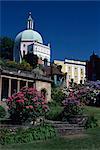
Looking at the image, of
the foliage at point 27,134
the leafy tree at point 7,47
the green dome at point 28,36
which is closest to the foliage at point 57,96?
the foliage at point 27,134

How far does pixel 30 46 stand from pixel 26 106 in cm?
6684

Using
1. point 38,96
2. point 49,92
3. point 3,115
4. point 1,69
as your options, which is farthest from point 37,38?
point 38,96

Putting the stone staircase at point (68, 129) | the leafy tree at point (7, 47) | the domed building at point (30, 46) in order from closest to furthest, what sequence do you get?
the stone staircase at point (68, 129)
the domed building at point (30, 46)
the leafy tree at point (7, 47)

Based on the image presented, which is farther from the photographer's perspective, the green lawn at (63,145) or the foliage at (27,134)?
the foliage at (27,134)

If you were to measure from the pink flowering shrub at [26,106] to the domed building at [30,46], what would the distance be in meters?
64.1

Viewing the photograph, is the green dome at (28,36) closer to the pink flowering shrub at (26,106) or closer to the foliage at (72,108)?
the foliage at (72,108)

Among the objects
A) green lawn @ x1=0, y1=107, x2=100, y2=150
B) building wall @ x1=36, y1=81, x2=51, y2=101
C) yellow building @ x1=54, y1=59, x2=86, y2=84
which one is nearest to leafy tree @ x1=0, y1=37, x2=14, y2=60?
yellow building @ x1=54, y1=59, x2=86, y2=84

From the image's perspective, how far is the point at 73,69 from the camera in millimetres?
91750

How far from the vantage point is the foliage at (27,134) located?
14.1 metres

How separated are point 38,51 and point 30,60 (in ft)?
32.2

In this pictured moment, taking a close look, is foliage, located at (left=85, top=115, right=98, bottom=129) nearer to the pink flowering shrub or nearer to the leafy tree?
the pink flowering shrub

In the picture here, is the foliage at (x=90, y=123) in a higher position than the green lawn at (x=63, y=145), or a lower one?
higher

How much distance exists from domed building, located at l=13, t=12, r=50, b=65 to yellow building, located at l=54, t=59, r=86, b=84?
499 cm

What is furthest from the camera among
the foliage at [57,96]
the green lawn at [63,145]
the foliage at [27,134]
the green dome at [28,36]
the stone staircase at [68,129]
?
the green dome at [28,36]
